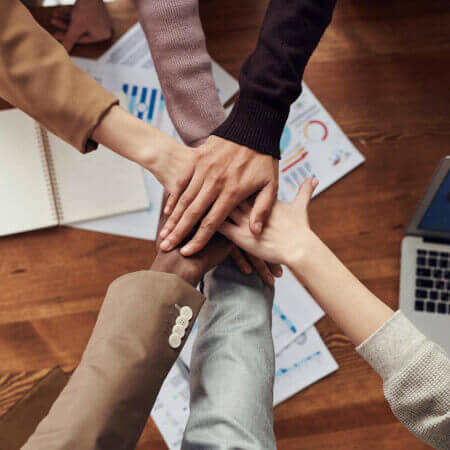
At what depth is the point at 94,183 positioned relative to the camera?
2.84 ft

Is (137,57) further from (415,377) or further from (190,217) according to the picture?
(415,377)

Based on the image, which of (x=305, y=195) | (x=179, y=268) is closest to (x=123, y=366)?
(x=179, y=268)

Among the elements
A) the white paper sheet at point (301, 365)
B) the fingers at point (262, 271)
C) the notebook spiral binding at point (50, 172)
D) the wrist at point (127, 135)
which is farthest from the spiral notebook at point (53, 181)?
the white paper sheet at point (301, 365)

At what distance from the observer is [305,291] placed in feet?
2.92

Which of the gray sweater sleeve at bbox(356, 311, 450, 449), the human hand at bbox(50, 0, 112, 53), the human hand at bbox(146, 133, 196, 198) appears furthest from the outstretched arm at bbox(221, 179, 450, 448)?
the human hand at bbox(50, 0, 112, 53)

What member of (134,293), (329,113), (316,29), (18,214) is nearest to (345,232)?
(329,113)

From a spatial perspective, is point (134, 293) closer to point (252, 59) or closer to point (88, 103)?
point (88, 103)

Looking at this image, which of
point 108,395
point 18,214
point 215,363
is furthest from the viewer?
point 18,214

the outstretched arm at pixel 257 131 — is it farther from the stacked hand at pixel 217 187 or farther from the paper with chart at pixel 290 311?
the paper with chart at pixel 290 311

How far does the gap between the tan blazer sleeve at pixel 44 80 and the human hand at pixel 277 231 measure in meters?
0.27

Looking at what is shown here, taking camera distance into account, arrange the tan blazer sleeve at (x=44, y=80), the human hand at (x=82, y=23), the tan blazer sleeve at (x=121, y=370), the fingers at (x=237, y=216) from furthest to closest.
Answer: the human hand at (x=82, y=23) < the fingers at (x=237, y=216) < the tan blazer sleeve at (x=44, y=80) < the tan blazer sleeve at (x=121, y=370)

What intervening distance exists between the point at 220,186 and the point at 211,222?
0.22ft

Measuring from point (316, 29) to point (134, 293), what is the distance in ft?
1.64

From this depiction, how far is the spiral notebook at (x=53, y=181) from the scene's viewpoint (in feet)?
2.76
